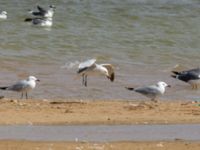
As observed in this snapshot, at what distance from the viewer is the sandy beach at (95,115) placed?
7781mm

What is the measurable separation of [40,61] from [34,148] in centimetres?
879

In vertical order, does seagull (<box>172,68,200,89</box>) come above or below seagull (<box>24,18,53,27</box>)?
above

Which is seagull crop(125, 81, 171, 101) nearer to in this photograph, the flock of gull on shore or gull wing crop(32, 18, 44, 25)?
the flock of gull on shore

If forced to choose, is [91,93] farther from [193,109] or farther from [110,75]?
[193,109]

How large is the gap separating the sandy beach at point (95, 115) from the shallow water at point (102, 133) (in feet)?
0.78

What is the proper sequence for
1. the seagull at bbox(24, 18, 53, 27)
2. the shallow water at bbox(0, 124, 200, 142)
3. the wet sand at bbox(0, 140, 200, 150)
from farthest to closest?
the seagull at bbox(24, 18, 53, 27), the shallow water at bbox(0, 124, 200, 142), the wet sand at bbox(0, 140, 200, 150)

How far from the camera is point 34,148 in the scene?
754 centimetres

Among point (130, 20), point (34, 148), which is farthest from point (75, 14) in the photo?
point (34, 148)

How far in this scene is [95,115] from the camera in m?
9.90

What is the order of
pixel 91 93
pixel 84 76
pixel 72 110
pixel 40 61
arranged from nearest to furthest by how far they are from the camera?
1. pixel 72 110
2. pixel 91 93
3. pixel 84 76
4. pixel 40 61

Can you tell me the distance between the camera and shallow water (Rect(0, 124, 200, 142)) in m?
8.20

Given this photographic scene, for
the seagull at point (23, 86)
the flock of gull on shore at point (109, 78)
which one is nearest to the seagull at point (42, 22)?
the flock of gull on shore at point (109, 78)

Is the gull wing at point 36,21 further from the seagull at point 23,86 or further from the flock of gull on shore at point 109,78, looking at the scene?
the seagull at point 23,86

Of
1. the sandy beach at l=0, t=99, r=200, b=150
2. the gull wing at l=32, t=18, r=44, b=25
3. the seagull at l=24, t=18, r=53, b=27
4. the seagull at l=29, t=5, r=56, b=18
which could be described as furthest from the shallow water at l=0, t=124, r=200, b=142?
the seagull at l=29, t=5, r=56, b=18
